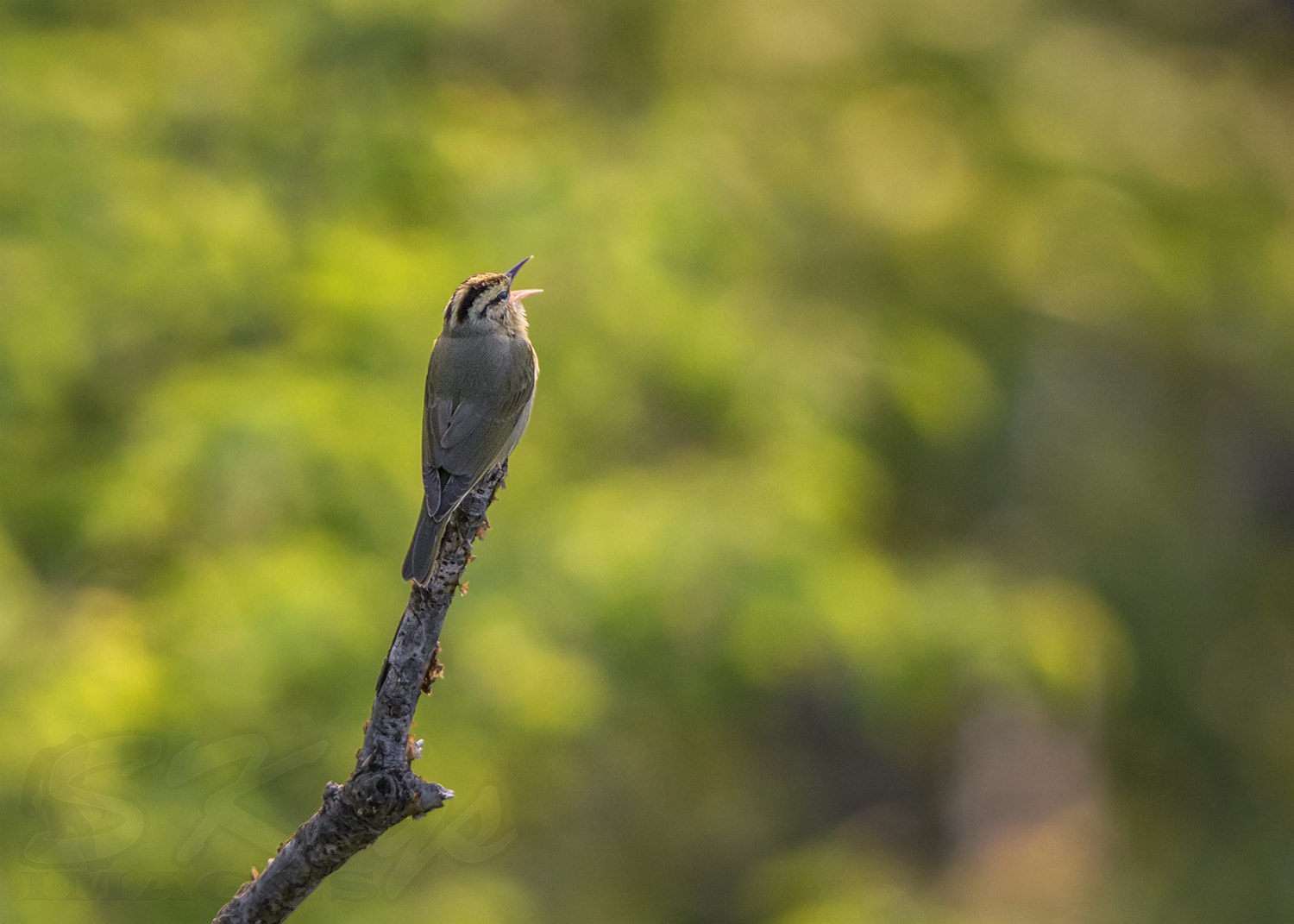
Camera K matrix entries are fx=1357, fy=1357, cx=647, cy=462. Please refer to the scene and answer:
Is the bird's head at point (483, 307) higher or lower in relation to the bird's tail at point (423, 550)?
higher


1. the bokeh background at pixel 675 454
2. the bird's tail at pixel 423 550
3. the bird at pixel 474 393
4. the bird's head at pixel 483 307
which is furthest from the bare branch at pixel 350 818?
the bird's head at pixel 483 307

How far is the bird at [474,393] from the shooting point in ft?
12.8

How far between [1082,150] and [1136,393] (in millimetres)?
2586

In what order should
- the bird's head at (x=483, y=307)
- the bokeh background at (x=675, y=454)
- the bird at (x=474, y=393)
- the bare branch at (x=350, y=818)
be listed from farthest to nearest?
the bokeh background at (x=675, y=454), the bird's head at (x=483, y=307), the bird at (x=474, y=393), the bare branch at (x=350, y=818)

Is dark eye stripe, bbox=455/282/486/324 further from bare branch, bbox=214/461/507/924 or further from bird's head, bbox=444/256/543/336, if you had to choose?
bare branch, bbox=214/461/507/924

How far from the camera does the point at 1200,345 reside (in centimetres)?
1070

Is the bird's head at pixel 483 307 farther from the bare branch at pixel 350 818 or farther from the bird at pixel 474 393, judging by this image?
the bare branch at pixel 350 818

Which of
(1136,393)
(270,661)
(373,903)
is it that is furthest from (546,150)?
(1136,393)

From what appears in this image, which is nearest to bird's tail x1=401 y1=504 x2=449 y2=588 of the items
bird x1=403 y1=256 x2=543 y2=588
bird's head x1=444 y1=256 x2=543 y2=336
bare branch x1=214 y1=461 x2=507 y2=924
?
bird x1=403 y1=256 x2=543 y2=588

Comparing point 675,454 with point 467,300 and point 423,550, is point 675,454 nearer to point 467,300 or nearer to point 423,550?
point 467,300

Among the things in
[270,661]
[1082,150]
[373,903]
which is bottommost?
[373,903]

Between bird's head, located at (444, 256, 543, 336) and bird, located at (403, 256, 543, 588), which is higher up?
bird's head, located at (444, 256, 543, 336)

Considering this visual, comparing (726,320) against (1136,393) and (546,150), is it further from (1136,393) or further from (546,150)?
(1136,393)

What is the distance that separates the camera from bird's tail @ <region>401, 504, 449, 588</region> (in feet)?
10.1
